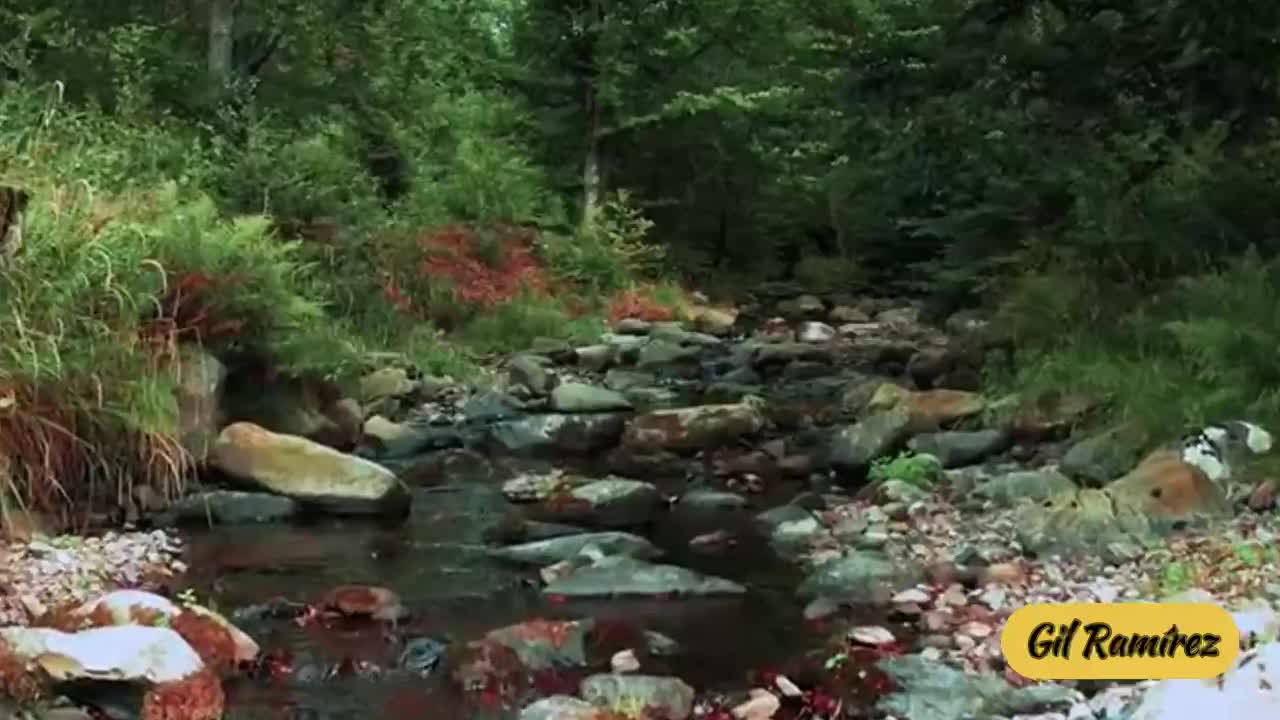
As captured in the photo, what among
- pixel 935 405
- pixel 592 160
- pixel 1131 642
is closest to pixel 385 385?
pixel 935 405

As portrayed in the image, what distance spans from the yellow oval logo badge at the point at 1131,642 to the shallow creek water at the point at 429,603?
1.15 meters

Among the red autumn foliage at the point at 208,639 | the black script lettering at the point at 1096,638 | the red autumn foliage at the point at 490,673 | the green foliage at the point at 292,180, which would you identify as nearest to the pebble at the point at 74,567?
the red autumn foliage at the point at 208,639

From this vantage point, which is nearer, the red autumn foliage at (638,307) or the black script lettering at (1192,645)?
the black script lettering at (1192,645)

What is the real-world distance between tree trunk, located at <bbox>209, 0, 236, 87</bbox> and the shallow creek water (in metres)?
8.16

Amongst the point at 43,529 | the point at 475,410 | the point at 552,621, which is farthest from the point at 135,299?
the point at 475,410

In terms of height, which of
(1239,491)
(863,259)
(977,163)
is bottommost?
(863,259)

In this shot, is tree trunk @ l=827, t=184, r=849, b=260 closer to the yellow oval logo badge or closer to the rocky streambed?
the rocky streambed

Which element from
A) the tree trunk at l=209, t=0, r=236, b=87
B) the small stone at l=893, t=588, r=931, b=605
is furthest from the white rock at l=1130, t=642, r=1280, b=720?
the tree trunk at l=209, t=0, r=236, b=87

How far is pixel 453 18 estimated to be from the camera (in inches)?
808

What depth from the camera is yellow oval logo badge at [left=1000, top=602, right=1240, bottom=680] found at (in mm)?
3764

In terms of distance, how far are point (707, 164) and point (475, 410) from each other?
13029 millimetres

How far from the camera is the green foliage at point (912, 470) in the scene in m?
8.23

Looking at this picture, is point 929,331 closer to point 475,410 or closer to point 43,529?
point 475,410

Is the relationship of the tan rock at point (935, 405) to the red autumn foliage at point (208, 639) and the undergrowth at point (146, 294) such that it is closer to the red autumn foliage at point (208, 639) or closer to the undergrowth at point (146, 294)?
the undergrowth at point (146, 294)
